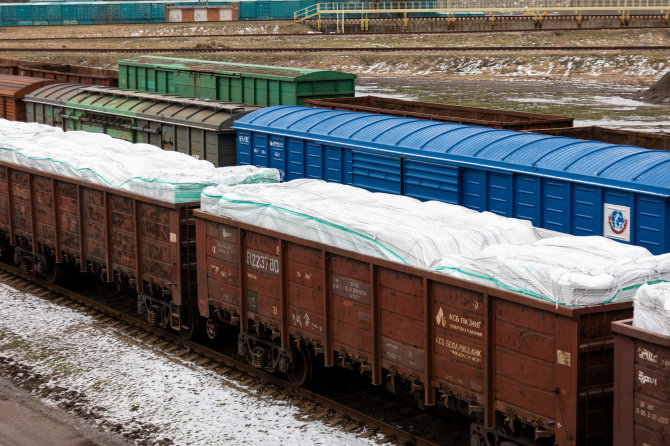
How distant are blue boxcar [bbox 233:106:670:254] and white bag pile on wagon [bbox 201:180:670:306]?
75.2 inches

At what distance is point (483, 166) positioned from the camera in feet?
52.1

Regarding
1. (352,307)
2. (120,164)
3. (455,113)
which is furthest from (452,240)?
(455,113)

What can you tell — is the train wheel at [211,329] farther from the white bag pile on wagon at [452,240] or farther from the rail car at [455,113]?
the rail car at [455,113]

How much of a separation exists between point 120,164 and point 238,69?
11.9 meters

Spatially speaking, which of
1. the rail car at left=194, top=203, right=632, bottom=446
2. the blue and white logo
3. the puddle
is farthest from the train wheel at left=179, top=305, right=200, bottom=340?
the puddle

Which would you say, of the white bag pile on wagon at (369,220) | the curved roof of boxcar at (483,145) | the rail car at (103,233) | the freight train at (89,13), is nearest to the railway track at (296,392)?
the rail car at (103,233)

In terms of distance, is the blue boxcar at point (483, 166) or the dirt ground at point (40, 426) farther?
the blue boxcar at point (483, 166)

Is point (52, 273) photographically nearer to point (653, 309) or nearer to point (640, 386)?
point (640, 386)

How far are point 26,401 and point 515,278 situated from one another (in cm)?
808

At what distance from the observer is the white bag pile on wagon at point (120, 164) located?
15.8 metres

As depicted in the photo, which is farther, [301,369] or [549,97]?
[549,97]

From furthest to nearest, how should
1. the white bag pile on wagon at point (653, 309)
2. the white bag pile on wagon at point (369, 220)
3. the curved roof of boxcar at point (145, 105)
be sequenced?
1. the curved roof of boxcar at point (145, 105)
2. the white bag pile on wagon at point (369, 220)
3. the white bag pile on wagon at point (653, 309)

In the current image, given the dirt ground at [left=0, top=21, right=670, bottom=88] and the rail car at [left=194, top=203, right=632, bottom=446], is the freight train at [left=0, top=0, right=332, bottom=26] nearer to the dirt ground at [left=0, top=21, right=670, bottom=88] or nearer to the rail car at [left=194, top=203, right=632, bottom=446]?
the dirt ground at [left=0, top=21, right=670, bottom=88]

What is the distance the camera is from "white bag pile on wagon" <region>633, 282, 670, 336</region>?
28.4ft
